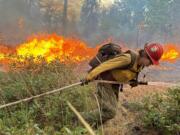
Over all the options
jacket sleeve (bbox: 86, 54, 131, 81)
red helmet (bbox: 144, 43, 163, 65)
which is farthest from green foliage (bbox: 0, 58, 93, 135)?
red helmet (bbox: 144, 43, 163, 65)

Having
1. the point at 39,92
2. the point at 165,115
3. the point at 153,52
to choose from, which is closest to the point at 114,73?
the point at 153,52

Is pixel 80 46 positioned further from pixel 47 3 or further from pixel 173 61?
pixel 47 3

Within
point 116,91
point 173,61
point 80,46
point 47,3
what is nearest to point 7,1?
point 47,3

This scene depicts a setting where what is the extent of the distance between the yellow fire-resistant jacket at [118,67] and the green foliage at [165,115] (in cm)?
85

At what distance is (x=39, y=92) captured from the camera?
8773 millimetres

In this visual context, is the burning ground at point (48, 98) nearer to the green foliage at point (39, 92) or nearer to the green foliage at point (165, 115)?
the green foliage at point (39, 92)

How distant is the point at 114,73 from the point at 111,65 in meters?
0.25

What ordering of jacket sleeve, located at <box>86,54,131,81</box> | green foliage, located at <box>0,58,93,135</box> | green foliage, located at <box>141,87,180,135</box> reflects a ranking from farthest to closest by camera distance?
green foliage, located at <box>0,58,93,135</box> < green foliage, located at <box>141,87,180,135</box> < jacket sleeve, located at <box>86,54,131,81</box>

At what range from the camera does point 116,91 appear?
7.23 metres

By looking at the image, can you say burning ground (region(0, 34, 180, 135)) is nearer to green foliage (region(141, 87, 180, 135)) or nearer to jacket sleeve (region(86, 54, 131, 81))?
green foliage (region(141, 87, 180, 135))

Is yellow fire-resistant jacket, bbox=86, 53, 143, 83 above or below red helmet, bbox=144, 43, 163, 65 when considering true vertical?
below

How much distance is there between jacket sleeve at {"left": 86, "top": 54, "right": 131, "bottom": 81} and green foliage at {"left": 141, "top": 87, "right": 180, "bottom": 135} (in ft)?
3.69

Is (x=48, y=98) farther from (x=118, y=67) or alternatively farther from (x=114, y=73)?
(x=118, y=67)

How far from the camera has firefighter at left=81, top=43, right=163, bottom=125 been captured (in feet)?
21.8
